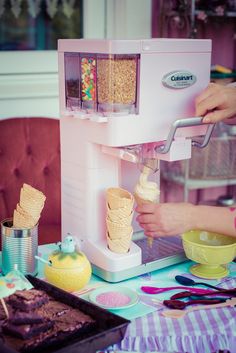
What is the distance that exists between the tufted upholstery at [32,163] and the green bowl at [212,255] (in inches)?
33.2

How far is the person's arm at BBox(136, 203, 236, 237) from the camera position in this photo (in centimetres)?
153

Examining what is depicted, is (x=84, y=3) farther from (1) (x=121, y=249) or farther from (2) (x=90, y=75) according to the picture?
(1) (x=121, y=249)

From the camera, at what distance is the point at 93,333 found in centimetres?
121

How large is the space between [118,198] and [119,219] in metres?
0.05

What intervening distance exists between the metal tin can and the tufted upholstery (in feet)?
2.70

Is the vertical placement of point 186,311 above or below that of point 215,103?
below

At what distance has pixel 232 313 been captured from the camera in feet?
4.43

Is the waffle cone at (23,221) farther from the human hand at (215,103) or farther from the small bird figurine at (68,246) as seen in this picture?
the human hand at (215,103)

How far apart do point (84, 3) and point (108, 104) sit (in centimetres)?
161

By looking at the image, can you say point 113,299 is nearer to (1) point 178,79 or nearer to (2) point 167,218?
(2) point 167,218

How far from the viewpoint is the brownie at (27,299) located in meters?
1.21

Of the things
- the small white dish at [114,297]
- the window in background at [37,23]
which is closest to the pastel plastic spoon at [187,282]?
the small white dish at [114,297]

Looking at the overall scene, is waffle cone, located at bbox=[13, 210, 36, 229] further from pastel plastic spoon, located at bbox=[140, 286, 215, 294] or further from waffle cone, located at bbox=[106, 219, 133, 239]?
pastel plastic spoon, located at bbox=[140, 286, 215, 294]

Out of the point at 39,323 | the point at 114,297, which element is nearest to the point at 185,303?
the point at 114,297
